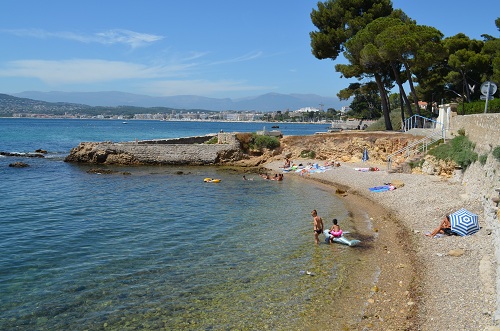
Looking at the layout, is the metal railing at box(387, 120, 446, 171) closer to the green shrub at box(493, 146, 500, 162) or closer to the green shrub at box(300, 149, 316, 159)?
the green shrub at box(300, 149, 316, 159)

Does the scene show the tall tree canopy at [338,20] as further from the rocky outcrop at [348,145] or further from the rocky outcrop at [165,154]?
the rocky outcrop at [165,154]

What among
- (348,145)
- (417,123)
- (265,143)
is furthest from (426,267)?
(265,143)

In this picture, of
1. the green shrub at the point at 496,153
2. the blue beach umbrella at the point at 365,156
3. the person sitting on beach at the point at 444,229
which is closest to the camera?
the person sitting on beach at the point at 444,229

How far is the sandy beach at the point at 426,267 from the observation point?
28.6ft

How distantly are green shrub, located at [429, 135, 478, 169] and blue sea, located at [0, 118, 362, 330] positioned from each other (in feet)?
19.8

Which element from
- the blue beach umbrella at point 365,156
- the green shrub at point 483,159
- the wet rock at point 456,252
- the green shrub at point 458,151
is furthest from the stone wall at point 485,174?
the blue beach umbrella at point 365,156

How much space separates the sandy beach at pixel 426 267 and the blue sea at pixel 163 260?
3.98 feet

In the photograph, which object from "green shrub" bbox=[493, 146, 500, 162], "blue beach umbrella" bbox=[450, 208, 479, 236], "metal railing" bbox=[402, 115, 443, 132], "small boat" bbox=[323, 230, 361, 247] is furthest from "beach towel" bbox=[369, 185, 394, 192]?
"metal railing" bbox=[402, 115, 443, 132]

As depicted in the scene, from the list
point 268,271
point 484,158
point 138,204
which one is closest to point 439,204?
point 484,158

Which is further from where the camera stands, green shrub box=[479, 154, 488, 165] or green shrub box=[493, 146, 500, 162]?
green shrub box=[479, 154, 488, 165]

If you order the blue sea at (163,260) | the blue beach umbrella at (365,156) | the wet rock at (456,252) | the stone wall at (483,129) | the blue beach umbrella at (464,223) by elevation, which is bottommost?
the blue sea at (163,260)

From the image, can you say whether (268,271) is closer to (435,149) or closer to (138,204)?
(138,204)

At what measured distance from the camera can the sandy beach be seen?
8.73 m

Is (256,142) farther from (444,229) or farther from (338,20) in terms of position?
(444,229)
